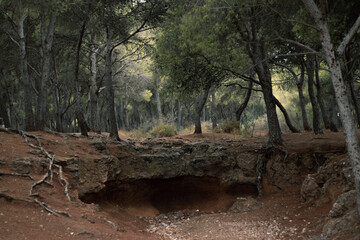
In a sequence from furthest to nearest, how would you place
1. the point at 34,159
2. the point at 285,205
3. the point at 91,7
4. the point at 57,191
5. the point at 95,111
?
the point at 95,111, the point at 91,7, the point at 285,205, the point at 34,159, the point at 57,191

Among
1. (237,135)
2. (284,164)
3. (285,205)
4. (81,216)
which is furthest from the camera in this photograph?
(237,135)

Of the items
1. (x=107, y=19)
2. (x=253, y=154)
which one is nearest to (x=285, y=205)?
(x=253, y=154)

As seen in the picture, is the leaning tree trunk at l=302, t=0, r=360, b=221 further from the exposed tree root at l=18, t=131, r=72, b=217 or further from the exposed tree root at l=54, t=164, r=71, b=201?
the exposed tree root at l=54, t=164, r=71, b=201

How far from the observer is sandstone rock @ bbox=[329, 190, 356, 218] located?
562 centimetres

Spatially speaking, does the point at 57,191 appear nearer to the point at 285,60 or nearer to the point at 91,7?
the point at 91,7

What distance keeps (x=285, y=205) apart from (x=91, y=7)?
10572 mm

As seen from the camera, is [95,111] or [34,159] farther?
[95,111]

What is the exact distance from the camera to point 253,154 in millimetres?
10797

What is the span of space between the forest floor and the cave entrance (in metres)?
0.60

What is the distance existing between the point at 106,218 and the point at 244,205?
480cm

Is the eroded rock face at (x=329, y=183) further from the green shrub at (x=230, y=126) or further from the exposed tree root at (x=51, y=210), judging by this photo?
the green shrub at (x=230, y=126)

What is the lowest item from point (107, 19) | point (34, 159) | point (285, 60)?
point (34, 159)

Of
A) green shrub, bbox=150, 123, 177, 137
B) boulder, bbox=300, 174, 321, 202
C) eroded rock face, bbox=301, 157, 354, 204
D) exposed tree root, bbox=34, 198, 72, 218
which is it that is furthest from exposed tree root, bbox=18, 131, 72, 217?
green shrub, bbox=150, 123, 177, 137

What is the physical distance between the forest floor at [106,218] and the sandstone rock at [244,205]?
0.27 metres
